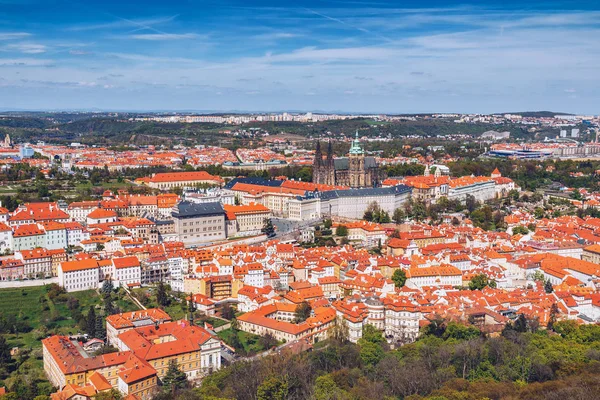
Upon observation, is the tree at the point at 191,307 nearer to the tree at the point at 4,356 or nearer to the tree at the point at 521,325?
the tree at the point at 4,356

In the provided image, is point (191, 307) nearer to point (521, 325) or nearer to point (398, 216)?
point (521, 325)

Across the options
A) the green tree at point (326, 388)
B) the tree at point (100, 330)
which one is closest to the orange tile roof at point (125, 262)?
the tree at point (100, 330)

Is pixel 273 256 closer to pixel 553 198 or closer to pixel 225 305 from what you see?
pixel 225 305

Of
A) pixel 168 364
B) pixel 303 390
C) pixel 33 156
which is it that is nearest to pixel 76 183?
pixel 33 156

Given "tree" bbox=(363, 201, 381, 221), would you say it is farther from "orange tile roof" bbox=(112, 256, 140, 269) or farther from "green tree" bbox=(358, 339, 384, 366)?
"green tree" bbox=(358, 339, 384, 366)

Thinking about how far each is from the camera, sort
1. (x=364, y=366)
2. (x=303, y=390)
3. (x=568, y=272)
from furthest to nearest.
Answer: (x=568, y=272)
(x=364, y=366)
(x=303, y=390)

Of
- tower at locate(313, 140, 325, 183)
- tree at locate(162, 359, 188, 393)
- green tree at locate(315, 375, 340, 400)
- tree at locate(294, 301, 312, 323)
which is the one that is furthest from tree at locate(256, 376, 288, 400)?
tower at locate(313, 140, 325, 183)
